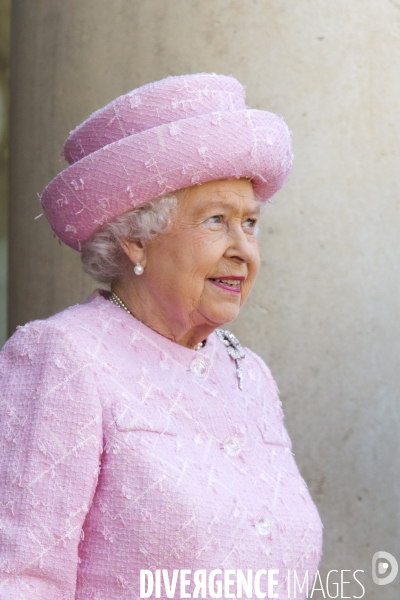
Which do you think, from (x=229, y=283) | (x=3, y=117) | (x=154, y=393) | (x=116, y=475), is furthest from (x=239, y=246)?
(x=3, y=117)

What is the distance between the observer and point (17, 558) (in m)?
2.17

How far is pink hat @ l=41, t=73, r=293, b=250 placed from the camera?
8.29ft

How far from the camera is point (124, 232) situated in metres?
2.67

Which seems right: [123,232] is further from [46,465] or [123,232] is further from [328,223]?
[328,223]

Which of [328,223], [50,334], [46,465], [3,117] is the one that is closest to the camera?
[46,465]

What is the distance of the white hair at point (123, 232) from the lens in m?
2.64

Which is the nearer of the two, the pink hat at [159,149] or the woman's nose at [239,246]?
the pink hat at [159,149]

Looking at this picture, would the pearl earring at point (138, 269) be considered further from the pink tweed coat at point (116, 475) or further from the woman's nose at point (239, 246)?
the woman's nose at point (239, 246)

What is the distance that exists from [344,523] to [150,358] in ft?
4.70

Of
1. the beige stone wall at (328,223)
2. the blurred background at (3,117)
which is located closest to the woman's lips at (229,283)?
the beige stone wall at (328,223)

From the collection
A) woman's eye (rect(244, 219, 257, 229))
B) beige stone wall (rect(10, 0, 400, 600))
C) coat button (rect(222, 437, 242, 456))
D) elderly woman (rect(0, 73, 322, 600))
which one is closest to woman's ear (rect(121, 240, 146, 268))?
elderly woman (rect(0, 73, 322, 600))

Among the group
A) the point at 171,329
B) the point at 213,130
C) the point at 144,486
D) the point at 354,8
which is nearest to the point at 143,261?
the point at 171,329

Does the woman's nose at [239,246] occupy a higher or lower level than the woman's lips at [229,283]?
higher

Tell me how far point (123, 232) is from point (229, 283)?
359 mm
